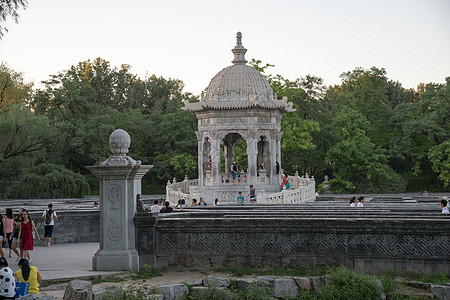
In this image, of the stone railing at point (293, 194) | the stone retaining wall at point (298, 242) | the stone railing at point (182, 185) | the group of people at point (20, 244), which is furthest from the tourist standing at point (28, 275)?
the stone railing at point (182, 185)

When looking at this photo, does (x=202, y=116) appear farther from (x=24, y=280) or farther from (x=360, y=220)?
(x=24, y=280)

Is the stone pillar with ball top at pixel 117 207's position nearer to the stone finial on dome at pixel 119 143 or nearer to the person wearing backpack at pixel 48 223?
the stone finial on dome at pixel 119 143

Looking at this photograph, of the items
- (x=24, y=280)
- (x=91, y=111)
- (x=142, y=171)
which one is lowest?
(x=24, y=280)

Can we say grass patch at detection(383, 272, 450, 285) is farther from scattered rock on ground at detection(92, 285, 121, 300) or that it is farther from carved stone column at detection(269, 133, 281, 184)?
carved stone column at detection(269, 133, 281, 184)

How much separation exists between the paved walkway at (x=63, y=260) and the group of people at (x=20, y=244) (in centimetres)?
35

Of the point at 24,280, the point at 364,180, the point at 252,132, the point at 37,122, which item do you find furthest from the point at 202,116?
the point at 24,280

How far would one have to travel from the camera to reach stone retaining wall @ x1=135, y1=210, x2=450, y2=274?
12.6m

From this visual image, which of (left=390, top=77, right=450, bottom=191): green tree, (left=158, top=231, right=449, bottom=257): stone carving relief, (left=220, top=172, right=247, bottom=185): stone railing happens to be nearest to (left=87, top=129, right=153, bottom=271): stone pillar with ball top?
(left=158, top=231, right=449, bottom=257): stone carving relief

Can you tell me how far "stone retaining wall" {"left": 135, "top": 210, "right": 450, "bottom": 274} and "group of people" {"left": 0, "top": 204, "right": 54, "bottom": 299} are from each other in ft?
9.92

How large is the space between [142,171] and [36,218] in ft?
24.6

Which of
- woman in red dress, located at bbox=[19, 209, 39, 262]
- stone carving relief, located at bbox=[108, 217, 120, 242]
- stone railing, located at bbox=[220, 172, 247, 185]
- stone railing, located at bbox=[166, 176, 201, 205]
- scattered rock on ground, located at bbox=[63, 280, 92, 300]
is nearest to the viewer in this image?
scattered rock on ground, located at bbox=[63, 280, 92, 300]

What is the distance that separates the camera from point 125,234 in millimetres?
13695

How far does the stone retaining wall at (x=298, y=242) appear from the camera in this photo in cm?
1262

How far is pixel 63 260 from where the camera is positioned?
50.1 feet
